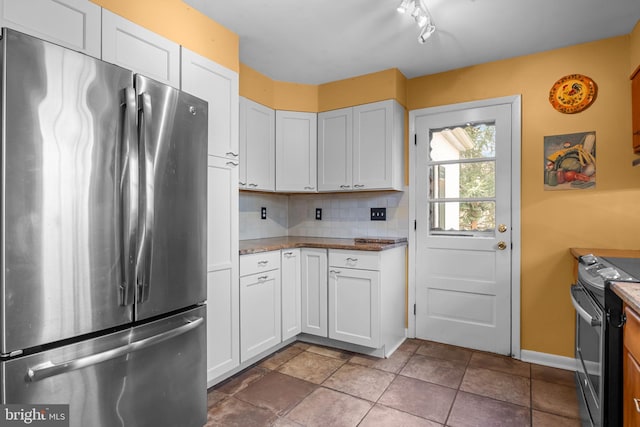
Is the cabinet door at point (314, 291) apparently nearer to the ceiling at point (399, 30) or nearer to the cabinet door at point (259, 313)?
the cabinet door at point (259, 313)

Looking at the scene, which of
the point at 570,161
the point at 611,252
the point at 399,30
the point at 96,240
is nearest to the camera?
the point at 96,240

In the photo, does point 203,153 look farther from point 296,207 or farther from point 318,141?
point 296,207

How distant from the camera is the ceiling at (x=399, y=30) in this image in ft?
6.89

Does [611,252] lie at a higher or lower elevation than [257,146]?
lower

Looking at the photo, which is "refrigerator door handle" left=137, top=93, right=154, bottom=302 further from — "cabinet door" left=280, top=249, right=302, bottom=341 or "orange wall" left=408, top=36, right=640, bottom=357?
"orange wall" left=408, top=36, right=640, bottom=357

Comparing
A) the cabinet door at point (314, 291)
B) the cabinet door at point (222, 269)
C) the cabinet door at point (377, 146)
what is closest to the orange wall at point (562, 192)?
the cabinet door at point (377, 146)

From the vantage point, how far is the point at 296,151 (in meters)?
3.35

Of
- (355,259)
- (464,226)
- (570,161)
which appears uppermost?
(570,161)

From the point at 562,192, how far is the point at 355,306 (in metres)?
1.80

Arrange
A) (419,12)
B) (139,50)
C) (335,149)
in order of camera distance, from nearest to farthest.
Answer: (139,50), (419,12), (335,149)

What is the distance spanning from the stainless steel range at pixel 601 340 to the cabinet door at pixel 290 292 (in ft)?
6.39

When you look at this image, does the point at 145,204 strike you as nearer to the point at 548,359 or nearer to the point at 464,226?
the point at 464,226

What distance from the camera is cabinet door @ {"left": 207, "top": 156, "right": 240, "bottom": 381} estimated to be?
6.99ft

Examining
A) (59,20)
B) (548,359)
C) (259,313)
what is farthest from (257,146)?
(548,359)
